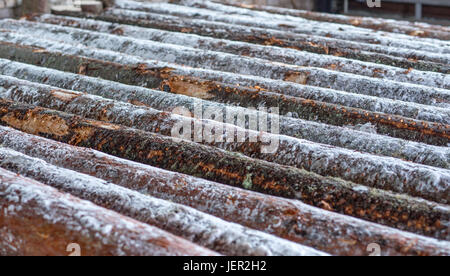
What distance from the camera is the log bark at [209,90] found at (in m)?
2.70

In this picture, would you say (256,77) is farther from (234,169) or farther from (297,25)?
(297,25)

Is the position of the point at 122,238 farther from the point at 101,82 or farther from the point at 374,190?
the point at 101,82

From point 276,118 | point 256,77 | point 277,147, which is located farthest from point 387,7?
point 277,147

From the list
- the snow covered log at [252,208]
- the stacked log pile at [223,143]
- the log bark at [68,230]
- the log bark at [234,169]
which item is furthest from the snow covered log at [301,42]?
the log bark at [68,230]

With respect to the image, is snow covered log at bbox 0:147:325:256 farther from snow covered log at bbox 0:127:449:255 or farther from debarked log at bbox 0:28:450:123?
debarked log at bbox 0:28:450:123

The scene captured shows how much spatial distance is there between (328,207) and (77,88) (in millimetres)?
2126

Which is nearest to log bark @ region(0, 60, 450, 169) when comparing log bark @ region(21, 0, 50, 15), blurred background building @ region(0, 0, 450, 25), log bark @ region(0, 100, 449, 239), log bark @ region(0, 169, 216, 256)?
log bark @ region(0, 100, 449, 239)

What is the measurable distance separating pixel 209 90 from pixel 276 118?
59 centimetres

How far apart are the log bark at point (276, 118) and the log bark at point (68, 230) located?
1235 mm

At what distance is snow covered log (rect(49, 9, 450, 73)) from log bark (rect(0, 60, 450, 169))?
1440 millimetres

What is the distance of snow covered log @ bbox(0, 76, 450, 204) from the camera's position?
2.23 metres

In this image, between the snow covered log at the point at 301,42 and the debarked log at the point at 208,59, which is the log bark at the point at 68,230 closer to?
the debarked log at the point at 208,59

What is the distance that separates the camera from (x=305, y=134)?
9.00 feet

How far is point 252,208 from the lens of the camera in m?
2.00
